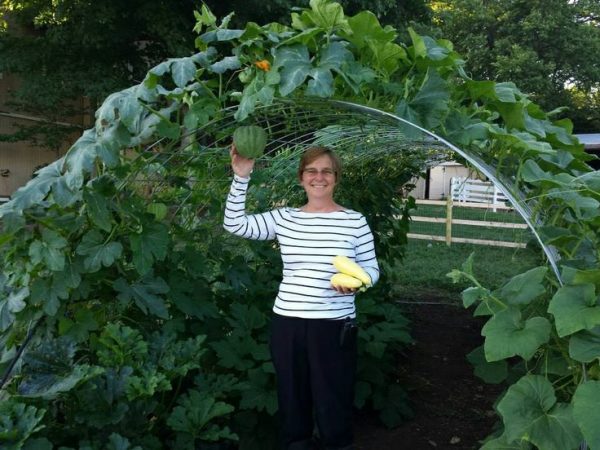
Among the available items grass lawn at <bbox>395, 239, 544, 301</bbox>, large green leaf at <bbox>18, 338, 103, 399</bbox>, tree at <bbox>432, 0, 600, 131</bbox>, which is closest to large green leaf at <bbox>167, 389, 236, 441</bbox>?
large green leaf at <bbox>18, 338, 103, 399</bbox>

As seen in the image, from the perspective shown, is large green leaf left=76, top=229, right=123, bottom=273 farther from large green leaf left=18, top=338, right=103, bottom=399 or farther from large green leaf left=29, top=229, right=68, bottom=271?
large green leaf left=18, top=338, right=103, bottom=399

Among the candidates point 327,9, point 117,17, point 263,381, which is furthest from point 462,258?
point 327,9

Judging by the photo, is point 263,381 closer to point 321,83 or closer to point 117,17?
point 321,83

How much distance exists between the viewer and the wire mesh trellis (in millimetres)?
2443

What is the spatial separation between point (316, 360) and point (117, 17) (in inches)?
418

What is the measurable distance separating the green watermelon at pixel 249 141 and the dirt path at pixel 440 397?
2064mm

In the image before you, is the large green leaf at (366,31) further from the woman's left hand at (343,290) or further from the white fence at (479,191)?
the woman's left hand at (343,290)

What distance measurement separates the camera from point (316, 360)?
256cm

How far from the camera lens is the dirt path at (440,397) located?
3902 millimetres

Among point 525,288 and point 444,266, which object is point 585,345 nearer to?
point 525,288

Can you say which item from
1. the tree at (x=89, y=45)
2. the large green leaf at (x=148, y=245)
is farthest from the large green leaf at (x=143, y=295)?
the tree at (x=89, y=45)

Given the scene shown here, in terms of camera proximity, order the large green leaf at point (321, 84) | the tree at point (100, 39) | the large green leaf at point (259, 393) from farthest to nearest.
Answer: the tree at point (100, 39), the large green leaf at point (259, 393), the large green leaf at point (321, 84)

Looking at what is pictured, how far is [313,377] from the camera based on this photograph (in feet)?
8.53

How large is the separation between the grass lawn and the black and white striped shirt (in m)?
4.32
